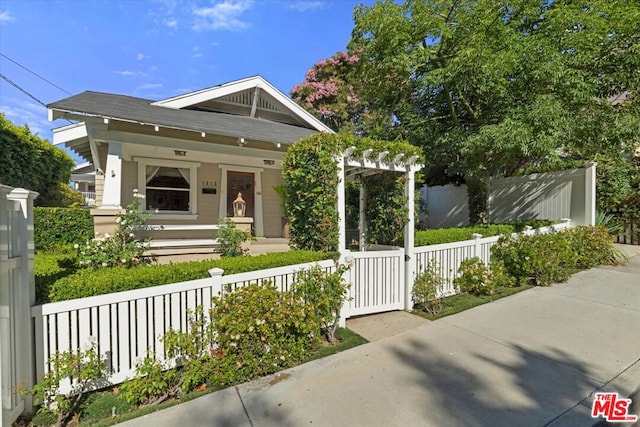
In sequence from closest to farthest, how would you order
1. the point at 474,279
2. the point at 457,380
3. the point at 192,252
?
the point at 457,380
the point at 474,279
the point at 192,252

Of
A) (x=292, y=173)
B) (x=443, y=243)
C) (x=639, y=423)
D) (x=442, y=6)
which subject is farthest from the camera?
(x=442, y=6)

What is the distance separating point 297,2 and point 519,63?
620cm

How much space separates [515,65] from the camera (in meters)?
6.24

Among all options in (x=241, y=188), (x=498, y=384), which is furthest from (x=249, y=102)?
(x=498, y=384)

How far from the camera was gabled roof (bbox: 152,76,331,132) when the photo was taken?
8.38 m

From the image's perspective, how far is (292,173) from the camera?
475cm

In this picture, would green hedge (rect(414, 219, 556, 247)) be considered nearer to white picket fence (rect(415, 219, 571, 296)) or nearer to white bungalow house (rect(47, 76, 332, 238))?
white picket fence (rect(415, 219, 571, 296))

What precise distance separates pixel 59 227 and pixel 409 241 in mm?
7670

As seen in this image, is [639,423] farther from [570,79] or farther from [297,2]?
[297,2]

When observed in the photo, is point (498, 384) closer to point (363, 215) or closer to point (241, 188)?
point (363, 215)

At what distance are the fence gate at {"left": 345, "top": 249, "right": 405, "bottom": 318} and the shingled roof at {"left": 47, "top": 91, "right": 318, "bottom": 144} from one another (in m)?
3.84

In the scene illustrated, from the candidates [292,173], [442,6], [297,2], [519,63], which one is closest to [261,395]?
[292,173]

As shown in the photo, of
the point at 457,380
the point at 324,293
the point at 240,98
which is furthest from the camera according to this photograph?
the point at 240,98

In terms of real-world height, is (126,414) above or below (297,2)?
below
